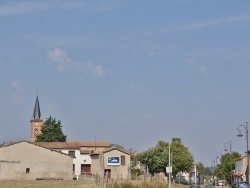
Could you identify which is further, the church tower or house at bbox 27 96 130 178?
the church tower

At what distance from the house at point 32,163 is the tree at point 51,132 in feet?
130

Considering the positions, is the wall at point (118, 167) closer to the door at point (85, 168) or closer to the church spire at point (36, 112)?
the door at point (85, 168)

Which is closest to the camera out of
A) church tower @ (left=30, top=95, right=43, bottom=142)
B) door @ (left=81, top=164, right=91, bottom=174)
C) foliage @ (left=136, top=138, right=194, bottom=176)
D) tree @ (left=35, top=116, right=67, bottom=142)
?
foliage @ (left=136, top=138, right=194, bottom=176)

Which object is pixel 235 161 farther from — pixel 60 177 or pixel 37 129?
pixel 37 129

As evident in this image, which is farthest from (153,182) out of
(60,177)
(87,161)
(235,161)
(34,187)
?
(235,161)

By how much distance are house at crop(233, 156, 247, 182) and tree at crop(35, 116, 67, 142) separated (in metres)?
40.1

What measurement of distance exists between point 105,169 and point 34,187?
41749 millimetres

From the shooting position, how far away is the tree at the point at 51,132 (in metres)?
126

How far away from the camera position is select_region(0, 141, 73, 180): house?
8350 centimetres

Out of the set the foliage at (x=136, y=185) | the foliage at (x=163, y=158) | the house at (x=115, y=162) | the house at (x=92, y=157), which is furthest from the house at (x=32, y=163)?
the foliage at (x=136, y=185)

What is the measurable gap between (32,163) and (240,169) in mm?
47440

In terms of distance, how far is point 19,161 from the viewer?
276 feet

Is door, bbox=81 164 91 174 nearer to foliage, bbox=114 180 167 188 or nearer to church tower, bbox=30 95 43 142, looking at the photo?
foliage, bbox=114 180 167 188

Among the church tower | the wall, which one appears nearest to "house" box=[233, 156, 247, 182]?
the wall
